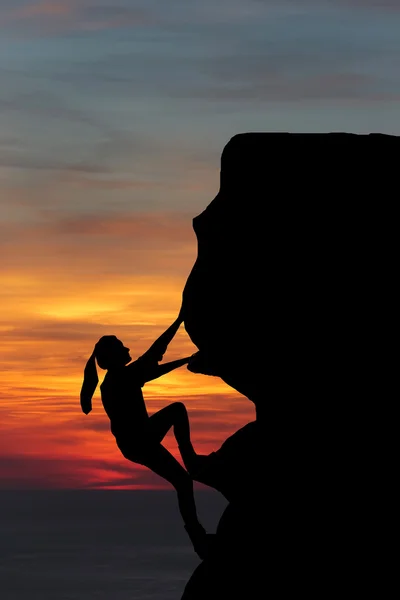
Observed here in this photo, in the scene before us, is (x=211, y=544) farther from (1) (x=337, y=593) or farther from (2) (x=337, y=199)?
(2) (x=337, y=199)

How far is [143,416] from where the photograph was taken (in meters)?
16.6

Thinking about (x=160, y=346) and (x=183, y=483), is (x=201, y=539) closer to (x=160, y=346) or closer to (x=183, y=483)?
(x=183, y=483)

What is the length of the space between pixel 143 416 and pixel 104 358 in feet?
2.89

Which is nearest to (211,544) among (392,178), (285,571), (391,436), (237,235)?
(285,571)

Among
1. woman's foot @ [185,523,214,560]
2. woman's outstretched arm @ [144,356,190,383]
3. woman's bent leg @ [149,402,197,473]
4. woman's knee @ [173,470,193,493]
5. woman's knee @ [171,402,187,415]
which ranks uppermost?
woman's outstretched arm @ [144,356,190,383]

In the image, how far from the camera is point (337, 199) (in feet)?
53.0

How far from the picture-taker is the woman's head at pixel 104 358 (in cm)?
1666

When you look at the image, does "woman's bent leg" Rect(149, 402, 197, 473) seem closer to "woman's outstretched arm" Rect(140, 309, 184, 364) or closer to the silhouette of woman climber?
the silhouette of woman climber

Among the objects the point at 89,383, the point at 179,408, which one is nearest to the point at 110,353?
the point at 89,383

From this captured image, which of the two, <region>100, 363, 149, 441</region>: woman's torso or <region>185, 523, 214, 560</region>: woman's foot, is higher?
<region>100, 363, 149, 441</region>: woman's torso

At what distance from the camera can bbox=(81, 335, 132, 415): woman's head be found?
16.7m

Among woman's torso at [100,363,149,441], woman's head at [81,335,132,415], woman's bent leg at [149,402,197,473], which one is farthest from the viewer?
woman's head at [81,335,132,415]

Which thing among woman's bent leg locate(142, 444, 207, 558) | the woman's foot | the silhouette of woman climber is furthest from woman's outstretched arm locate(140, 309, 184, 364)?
the woman's foot

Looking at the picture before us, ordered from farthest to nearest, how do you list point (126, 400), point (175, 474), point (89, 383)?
point (89, 383)
point (175, 474)
point (126, 400)
